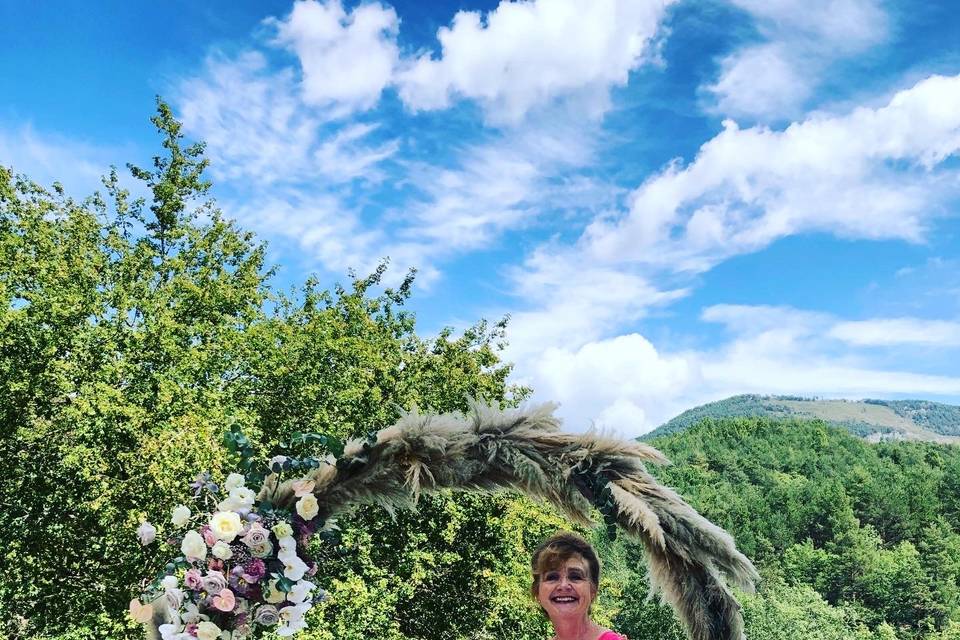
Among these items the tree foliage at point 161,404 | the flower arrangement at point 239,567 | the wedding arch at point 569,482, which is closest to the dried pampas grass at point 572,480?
the wedding arch at point 569,482

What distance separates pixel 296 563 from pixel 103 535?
11118 millimetres

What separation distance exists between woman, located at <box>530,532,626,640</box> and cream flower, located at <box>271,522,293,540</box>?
99cm

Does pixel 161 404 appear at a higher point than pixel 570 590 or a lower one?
higher

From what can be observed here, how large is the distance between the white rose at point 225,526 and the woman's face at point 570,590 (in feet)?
4.02

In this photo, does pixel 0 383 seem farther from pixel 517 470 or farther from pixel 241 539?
pixel 517 470

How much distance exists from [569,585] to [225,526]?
1.35 metres

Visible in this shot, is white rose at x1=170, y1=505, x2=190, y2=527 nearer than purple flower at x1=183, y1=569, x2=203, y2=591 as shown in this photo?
No

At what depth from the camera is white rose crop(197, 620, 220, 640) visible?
2643mm

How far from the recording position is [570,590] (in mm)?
2678

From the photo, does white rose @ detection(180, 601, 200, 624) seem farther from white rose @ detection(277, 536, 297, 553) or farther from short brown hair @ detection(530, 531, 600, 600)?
short brown hair @ detection(530, 531, 600, 600)

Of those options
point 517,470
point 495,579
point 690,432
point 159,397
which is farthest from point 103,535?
point 690,432

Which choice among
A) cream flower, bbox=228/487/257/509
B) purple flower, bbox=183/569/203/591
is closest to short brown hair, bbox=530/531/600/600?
cream flower, bbox=228/487/257/509

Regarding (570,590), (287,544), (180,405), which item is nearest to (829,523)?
(180,405)

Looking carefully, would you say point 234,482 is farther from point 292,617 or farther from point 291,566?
point 292,617
